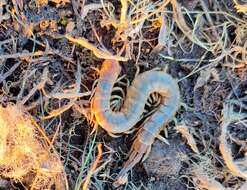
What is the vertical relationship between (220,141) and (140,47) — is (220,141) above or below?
below

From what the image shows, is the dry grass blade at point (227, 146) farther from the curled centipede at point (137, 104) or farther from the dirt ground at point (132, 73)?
the curled centipede at point (137, 104)

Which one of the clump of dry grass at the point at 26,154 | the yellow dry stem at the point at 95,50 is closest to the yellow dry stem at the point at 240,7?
the yellow dry stem at the point at 95,50

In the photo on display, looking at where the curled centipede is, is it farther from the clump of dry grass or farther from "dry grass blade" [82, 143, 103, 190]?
the clump of dry grass

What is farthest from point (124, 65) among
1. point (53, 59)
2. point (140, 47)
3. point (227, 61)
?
point (227, 61)

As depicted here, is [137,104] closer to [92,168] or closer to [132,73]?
[132,73]

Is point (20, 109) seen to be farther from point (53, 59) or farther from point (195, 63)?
point (195, 63)
